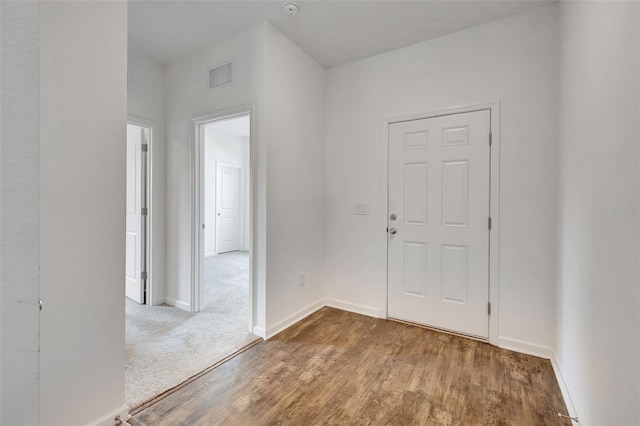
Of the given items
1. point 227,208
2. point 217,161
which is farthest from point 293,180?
point 227,208

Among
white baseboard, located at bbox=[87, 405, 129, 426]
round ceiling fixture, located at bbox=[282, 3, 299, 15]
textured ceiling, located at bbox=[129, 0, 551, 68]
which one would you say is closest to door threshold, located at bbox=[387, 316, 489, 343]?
white baseboard, located at bbox=[87, 405, 129, 426]

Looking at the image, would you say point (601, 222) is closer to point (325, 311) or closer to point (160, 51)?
point (325, 311)

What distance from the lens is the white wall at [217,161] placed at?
6.32 m

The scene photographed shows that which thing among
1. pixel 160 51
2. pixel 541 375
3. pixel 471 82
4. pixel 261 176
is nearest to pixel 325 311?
pixel 261 176

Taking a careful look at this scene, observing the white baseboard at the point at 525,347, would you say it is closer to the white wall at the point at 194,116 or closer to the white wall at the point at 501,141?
the white wall at the point at 501,141

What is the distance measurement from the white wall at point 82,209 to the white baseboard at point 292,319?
1.16 metres

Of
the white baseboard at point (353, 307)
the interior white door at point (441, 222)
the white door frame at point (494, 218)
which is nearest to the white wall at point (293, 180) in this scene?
the white baseboard at point (353, 307)

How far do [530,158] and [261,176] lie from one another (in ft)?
7.01

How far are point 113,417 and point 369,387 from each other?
4.65ft

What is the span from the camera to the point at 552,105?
7.06 ft

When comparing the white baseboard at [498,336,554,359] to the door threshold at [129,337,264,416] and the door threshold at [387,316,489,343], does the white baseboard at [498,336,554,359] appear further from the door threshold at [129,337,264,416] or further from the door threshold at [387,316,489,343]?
the door threshold at [129,337,264,416]

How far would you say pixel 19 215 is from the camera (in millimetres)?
442

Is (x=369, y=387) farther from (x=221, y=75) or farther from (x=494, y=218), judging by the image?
(x=221, y=75)

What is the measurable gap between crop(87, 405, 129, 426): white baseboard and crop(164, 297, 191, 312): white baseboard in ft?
4.93
